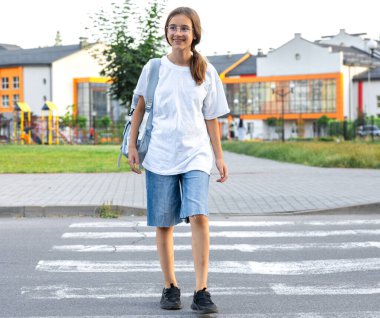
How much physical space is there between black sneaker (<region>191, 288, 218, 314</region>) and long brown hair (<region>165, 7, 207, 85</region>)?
4.57ft

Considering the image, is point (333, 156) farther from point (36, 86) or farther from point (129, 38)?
point (36, 86)

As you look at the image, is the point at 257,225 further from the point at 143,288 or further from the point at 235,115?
the point at 235,115

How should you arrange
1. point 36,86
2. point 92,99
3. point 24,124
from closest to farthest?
point 24,124, point 36,86, point 92,99

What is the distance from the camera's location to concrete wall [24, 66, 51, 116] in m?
96.2

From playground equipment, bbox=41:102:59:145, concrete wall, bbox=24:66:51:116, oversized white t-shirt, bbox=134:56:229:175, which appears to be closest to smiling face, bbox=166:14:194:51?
oversized white t-shirt, bbox=134:56:229:175

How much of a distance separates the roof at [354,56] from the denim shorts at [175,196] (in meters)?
96.2

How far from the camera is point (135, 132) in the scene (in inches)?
234

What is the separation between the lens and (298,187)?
623 inches

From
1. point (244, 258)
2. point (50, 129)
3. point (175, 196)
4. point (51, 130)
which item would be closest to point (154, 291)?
point (175, 196)

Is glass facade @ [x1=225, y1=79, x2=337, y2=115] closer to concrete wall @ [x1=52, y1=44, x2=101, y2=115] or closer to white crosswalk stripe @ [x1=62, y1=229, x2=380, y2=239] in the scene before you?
concrete wall @ [x1=52, y1=44, x2=101, y2=115]

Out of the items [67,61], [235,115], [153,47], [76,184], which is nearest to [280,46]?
[235,115]

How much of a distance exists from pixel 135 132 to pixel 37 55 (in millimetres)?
96683

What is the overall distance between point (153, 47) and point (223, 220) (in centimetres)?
1573

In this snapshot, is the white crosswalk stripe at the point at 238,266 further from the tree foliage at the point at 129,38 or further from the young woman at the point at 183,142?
the tree foliage at the point at 129,38
